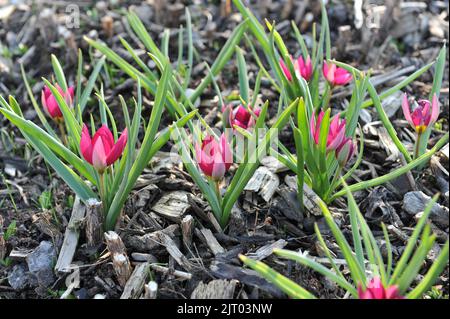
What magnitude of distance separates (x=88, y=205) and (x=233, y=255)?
458mm

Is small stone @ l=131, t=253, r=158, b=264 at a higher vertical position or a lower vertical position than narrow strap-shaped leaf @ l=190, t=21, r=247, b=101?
lower

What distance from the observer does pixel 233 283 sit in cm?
183

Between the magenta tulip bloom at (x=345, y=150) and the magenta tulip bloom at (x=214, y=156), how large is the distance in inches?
13.6

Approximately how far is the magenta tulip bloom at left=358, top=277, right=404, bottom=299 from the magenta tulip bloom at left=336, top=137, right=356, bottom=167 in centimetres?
47

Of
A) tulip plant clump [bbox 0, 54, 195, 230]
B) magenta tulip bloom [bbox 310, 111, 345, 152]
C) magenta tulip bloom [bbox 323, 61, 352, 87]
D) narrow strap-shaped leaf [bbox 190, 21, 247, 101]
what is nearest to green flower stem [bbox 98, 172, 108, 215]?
tulip plant clump [bbox 0, 54, 195, 230]

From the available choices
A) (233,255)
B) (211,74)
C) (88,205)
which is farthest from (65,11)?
(233,255)

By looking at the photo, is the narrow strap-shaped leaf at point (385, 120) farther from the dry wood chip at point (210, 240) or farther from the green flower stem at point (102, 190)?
the green flower stem at point (102, 190)

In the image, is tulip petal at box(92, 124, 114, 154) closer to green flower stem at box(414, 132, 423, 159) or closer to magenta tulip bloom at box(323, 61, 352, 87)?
magenta tulip bloom at box(323, 61, 352, 87)

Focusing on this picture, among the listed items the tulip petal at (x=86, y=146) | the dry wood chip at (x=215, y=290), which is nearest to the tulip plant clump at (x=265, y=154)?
the tulip petal at (x=86, y=146)

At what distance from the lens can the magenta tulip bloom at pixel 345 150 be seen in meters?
1.94

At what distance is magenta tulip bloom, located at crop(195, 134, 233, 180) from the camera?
1.83 m

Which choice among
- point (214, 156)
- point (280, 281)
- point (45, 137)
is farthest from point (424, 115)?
point (45, 137)

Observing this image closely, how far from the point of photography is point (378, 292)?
1582 millimetres

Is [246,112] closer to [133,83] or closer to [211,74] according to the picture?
[211,74]
